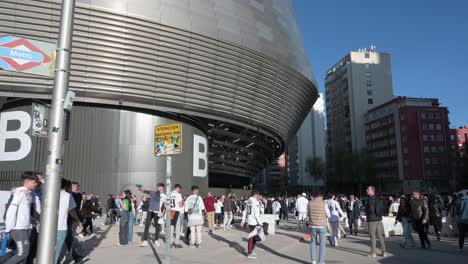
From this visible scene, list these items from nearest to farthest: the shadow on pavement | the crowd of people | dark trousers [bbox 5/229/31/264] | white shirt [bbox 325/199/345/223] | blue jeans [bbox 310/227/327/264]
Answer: dark trousers [bbox 5/229/31/264]
the crowd of people
blue jeans [bbox 310/227/327/264]
the shadow on pavement
white shirt [bbox 325/199/345/223]

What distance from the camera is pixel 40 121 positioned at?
20.2ft

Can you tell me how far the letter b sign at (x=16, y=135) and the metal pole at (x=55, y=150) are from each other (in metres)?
20.1

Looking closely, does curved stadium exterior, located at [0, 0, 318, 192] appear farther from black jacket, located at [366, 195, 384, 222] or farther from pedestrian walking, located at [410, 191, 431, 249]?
black jacket, located at [366, 195, 384, 222]

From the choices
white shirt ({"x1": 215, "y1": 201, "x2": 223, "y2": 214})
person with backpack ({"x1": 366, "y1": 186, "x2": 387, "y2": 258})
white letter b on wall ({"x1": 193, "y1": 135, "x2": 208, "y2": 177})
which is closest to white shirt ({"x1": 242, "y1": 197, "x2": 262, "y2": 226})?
person with backpack ({"x1": 366, "y1": 186, "x2": 387, "y2": 258})

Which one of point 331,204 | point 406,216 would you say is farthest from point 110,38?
point 406,216

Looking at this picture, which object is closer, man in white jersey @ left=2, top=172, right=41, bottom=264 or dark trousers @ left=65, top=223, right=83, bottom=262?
man in white jersey @ left=2, top=172, right=41, bottom=264

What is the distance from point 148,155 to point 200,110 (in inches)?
176

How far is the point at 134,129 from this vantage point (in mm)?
26312

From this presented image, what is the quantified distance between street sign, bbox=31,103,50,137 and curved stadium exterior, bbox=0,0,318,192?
17698 mm

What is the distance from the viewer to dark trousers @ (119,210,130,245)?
1238cm

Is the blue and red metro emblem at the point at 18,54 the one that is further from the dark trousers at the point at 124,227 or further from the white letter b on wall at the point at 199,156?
the white letter b on wall at the point at 199,156

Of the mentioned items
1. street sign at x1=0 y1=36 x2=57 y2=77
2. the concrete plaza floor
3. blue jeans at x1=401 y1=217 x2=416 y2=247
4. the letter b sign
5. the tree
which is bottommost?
the concrete plaza floor

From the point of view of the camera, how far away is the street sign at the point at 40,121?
6.07 m

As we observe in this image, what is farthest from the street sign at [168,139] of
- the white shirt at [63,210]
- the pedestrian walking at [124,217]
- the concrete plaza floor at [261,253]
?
the pedestrian walking at [124,217]
